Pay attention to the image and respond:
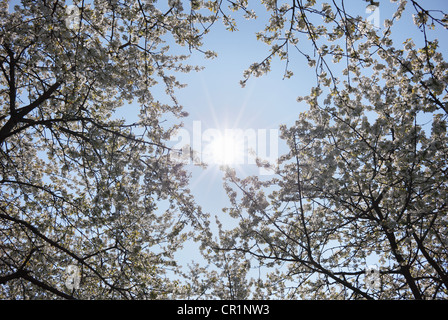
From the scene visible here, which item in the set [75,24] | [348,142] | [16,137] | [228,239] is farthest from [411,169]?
[16,137]

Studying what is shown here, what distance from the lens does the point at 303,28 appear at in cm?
474

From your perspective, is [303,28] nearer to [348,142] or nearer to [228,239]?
[348,142]

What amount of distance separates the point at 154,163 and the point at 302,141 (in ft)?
13.9

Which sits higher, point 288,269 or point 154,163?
point 154,163

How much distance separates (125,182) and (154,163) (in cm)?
94

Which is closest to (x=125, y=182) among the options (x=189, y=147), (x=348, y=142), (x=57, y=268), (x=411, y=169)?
(x=189, y=147)

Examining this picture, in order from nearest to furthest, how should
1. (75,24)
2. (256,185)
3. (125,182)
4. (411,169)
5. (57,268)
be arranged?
(75,24) < (411,169) < (125,182) < (57,268) < (256,185)

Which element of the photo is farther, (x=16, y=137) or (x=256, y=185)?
(x=16, y=137)

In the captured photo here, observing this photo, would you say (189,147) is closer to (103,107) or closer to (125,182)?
(125,182)

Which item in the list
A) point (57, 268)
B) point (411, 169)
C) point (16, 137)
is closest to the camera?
point (411, 169)

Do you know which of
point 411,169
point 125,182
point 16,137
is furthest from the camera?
point 16,137

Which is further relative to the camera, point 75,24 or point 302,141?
point 302,141

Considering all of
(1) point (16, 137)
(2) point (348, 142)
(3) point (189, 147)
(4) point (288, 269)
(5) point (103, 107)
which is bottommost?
(4) point (288, 269)

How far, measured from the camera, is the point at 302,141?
757 centimetres
